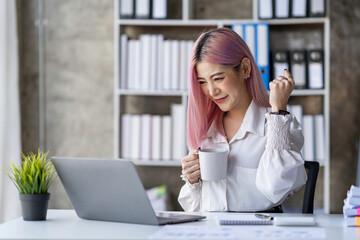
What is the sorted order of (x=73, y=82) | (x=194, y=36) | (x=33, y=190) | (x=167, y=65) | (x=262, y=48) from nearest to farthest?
(x=33, y=190) → (x=262, y=48) → (x=167, y=65) → (x=194, y=36) → (x=73, y=82)

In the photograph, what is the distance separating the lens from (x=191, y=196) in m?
1.97

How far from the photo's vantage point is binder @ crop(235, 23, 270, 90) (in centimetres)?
329

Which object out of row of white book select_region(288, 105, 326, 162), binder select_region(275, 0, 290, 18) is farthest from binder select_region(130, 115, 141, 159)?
binder select_region(275, 0, 290, 18)

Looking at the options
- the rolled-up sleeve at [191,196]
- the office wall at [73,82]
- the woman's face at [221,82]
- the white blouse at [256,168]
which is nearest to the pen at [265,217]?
the white blouse at [256,168]

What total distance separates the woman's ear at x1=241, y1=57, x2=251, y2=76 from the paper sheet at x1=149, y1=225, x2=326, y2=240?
2.47 ft

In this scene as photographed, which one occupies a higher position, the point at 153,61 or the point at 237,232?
the point at 153,61

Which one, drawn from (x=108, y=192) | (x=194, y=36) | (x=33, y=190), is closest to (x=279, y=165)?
(x=108, y=192)

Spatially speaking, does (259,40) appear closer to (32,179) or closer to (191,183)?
(191,183)

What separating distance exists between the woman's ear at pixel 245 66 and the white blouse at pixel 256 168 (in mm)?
115

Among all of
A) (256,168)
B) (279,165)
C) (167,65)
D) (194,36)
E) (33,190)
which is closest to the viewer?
(33,190)

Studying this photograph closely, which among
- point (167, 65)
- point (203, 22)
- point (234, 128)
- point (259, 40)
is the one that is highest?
point (203, 22)

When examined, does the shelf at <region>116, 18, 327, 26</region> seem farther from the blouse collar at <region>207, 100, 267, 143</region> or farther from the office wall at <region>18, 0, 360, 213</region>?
the blouse collar at <region>207, 100, 267, 143</region>

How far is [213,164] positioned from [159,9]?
6.54 ft

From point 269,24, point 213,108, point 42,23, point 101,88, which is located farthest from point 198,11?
point 213,108
